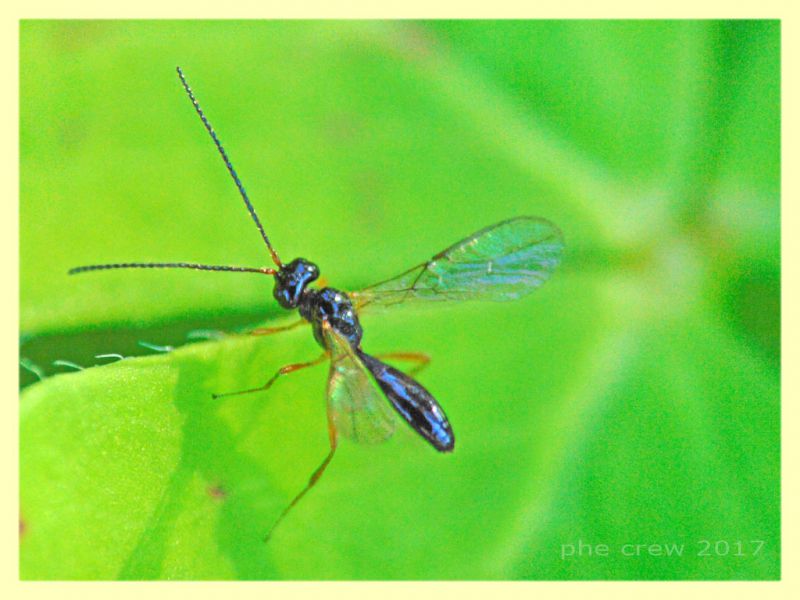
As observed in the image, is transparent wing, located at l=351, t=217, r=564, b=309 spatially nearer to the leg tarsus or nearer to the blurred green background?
the blurred green background

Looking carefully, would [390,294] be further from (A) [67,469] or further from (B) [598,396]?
(A) [67,469]

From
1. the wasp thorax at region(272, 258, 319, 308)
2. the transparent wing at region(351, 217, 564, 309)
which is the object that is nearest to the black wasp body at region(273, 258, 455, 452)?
the wasp thorax at region(272, 258, 319, 308)

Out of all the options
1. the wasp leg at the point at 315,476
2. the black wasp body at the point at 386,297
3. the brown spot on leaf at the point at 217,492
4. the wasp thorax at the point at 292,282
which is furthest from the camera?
the wasp thorax at the point at 292,282

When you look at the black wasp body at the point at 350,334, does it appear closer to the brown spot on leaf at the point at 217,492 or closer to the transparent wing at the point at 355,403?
the transparent wing at the point at 355,403

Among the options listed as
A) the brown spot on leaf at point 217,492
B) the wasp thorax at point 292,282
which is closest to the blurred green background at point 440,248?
the brown spot on leaf at point 217,492

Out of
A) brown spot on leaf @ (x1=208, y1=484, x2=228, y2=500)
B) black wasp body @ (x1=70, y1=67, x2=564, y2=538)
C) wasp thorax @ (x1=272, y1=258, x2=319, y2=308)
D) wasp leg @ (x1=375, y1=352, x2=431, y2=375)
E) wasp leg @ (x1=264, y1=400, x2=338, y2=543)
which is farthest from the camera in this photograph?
wasp leg @ (x1=375, y1=352, x2=431, y2=375)

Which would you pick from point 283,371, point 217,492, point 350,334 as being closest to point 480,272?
point 350,334
